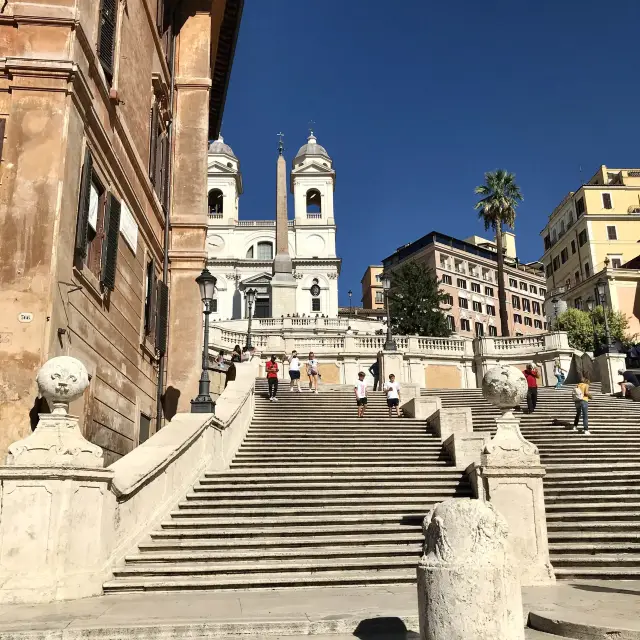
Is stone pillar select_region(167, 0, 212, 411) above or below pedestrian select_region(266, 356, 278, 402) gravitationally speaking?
above

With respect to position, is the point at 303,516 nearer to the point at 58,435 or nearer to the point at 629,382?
the point at 58,435

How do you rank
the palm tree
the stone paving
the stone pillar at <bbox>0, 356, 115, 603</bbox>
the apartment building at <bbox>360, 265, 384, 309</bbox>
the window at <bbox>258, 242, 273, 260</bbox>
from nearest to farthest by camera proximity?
the stone paving
the stone pillar at <bbox>0, 356, 115, 603</bbox>
the palm tree
the window at <bbox>258, 242, 273, 260</bbox>
the apartment building at <bbox>360, 265, 384, 309</bbox>

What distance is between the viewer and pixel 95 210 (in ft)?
37.4

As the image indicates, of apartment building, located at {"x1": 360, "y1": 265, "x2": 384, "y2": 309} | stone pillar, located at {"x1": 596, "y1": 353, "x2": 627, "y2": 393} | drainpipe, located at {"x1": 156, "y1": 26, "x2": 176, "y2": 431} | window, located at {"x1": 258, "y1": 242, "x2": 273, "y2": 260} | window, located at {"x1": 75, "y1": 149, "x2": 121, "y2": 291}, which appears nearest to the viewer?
window, located at {"x1": 75, "y1": 149, "x2": 121, "y2": 291}

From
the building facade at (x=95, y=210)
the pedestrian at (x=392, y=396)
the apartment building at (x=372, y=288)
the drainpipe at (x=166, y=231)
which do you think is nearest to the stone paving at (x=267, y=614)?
the building facade at (x=95, y=210)

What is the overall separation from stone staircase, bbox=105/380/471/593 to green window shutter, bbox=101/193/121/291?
4.13 m

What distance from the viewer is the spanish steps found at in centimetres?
859

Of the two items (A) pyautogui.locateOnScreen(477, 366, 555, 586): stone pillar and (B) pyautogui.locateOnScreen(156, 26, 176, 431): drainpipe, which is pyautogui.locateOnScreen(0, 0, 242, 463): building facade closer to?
(B) pyautogui.locateOnScreen(156, 26, 176, 431): drainpipe

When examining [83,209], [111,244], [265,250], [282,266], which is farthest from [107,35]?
[265,250]

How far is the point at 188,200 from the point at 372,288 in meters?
88.8

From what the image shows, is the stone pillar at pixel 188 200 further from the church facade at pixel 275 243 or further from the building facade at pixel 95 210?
the church facade at pixel 275 243

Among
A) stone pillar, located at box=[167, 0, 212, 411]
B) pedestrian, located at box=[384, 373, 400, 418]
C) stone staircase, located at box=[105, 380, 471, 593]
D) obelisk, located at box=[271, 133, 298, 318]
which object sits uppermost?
obelisk, located at box=[271, 133, 298, 318]

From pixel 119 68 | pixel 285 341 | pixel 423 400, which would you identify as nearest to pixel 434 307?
pixel 285 341

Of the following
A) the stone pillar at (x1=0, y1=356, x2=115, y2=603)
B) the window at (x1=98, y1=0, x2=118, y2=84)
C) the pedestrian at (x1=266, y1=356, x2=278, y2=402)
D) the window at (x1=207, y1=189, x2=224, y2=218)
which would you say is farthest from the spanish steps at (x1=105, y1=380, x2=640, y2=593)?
the window at (x1=207, y1=189, x2=224, y2=218)
